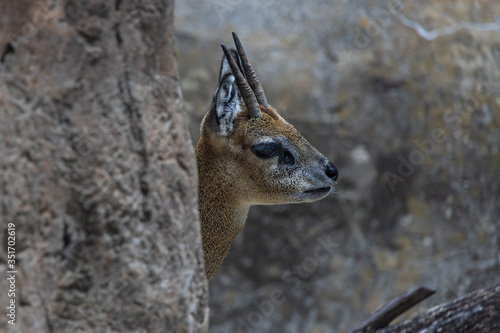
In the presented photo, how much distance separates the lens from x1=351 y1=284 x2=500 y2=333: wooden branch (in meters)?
3.12

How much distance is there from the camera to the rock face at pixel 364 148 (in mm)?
6559

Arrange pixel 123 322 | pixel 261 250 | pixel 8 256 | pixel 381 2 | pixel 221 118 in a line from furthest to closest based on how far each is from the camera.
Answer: pixel 381 2
pixel 261 250
pixel 221 118
pixel 123 322
pixel 8 256

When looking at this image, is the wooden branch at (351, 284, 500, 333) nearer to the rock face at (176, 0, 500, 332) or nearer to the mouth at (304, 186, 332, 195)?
the mouth at (304, 186, 332, 195)

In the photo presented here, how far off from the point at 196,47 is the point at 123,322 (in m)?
4.87

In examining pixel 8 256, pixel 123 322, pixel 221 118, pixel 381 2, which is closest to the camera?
pixel 8 256

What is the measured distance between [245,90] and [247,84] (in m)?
0.04

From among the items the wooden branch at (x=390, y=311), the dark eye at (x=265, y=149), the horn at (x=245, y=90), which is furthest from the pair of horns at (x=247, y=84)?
the wooden branch at (x=390, y=311)

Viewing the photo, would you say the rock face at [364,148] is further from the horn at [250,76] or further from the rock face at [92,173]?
the rock face at [92,173]

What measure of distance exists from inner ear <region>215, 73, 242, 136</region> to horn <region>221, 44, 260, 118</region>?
0.20ft

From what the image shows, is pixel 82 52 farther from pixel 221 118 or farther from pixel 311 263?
pixel 311 263

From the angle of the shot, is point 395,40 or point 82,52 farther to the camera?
point 395,40

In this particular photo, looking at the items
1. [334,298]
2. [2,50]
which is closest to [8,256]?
[2,50]

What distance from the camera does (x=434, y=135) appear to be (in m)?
7.02

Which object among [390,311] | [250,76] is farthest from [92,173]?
[390,311]
